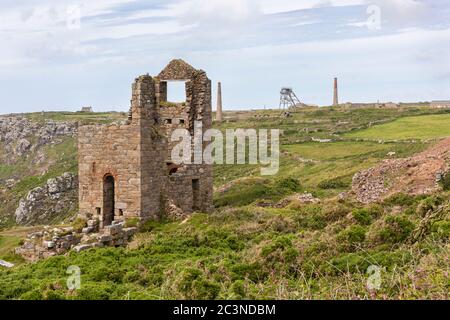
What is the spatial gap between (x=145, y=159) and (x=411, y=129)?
36.0 m

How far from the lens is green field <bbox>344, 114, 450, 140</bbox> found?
4749 centimetres

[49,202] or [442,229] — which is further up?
[442,229]

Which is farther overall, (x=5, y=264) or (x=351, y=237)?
(x=5, y=264)

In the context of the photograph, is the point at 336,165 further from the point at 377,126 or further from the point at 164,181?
the point at 377,126

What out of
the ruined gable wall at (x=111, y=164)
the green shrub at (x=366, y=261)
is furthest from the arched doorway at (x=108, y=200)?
the green shrub at (x=366, y=261)

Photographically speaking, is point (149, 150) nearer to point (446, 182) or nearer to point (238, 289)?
→ point (446, 182)

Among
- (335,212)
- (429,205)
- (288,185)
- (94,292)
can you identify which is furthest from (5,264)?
(288,185)

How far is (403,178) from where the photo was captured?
25.8m

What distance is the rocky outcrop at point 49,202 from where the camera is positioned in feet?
154

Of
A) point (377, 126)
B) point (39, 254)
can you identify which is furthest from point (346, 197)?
point (377, 126)

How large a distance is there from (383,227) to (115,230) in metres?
8.39

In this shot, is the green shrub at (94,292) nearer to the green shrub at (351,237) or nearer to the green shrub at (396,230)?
the green shrub at (351,237)

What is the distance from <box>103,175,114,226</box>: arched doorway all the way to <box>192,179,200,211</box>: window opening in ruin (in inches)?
132
